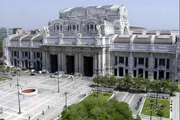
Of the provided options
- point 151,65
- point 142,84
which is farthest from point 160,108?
point 151,65

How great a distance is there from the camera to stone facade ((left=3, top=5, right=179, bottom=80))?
7412cm

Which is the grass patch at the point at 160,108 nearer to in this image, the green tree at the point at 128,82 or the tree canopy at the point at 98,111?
the green tree at the point at 128,82

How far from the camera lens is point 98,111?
1160 inches

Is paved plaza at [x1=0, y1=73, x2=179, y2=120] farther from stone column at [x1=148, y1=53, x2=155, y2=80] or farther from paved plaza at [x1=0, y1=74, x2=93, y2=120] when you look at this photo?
A: stone column at [x1=148, y1=53, x2=155, y2=80]

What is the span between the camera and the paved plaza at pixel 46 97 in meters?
47.9

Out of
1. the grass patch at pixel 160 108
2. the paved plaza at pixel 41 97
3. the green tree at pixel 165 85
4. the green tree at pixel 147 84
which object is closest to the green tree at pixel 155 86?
the green tree at pixel 147 84

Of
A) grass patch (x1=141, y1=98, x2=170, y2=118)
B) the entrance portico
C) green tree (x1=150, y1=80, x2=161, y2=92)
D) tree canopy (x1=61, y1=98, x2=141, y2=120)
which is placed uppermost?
the entrance portico

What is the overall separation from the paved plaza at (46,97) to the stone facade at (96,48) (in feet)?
30.5

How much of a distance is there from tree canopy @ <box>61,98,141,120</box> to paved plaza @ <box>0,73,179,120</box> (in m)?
15.2

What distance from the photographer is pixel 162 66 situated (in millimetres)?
73625

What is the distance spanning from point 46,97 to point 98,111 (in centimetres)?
3289

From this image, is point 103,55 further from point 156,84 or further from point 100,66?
point 156,84

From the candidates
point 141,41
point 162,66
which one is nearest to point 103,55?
point 141,41

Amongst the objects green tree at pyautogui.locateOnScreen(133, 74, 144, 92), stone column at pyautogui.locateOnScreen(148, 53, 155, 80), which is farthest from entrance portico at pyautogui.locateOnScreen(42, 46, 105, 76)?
green tree at pyautogui.locateOnScreen(133, 74, 144, 92)
